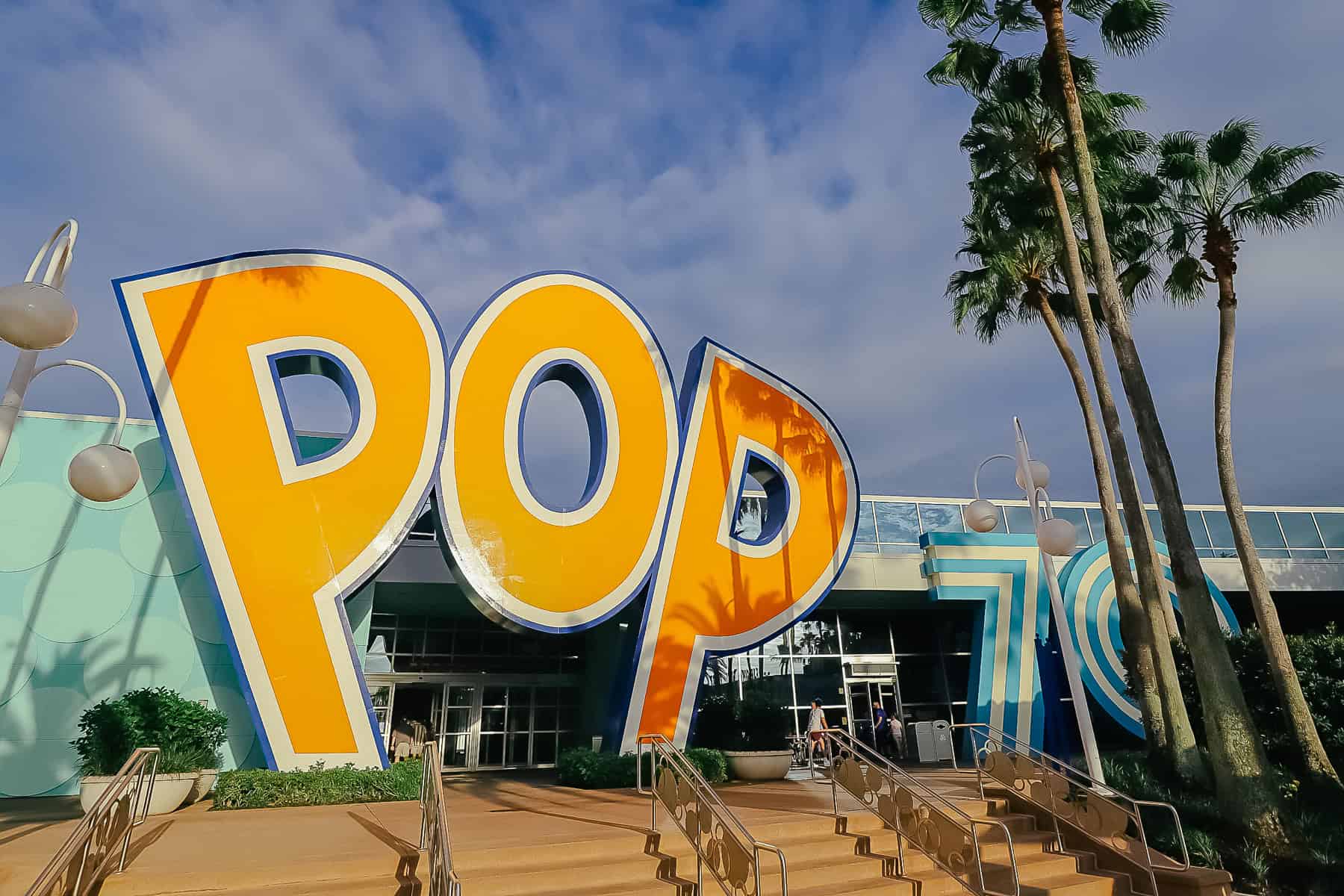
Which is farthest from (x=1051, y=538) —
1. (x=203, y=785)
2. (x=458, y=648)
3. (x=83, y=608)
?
(x=83, y=608)

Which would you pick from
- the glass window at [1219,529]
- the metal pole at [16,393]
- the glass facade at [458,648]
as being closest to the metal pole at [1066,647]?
the glass facade at [458,648]

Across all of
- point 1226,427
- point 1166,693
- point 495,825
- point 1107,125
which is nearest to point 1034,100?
point 1107,125

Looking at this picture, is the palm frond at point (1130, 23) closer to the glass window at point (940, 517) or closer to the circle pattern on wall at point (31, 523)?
the glass window at point (940, 517)

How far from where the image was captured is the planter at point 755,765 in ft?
48.9

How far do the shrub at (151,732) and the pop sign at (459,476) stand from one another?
134cm

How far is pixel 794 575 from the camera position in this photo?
53.2 ft

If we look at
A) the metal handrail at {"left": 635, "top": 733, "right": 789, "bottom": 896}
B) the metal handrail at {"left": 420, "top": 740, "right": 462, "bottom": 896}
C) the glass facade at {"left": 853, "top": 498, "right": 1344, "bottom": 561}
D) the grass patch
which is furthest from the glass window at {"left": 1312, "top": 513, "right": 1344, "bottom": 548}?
the metal handrail at {"left": 420, "top": 740, "right": 462, "bottom": 896}

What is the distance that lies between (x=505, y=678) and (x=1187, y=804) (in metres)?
15.2

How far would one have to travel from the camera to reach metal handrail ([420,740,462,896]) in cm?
583

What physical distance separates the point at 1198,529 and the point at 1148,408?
1614 centimetres

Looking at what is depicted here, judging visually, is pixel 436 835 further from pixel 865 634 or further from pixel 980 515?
pixel 865 634

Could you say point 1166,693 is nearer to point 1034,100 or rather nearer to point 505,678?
point 1034,100

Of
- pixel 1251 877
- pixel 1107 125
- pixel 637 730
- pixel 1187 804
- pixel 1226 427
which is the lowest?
pixel 1251 877

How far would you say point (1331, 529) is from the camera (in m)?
25.9
